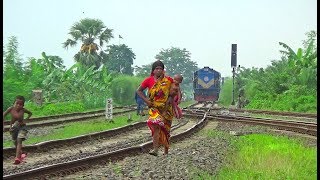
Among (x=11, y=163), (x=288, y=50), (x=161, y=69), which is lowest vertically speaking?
(x=11, y=163)

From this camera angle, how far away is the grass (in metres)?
7.16

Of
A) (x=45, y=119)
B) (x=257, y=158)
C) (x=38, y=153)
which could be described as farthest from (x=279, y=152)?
(x=45, y=119)

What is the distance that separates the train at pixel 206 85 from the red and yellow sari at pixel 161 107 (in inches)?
1287

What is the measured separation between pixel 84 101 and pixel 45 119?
1225 cm

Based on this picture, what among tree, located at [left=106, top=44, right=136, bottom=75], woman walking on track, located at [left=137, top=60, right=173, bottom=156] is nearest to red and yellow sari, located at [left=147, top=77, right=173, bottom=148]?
woman walking on track, located at [left=137, top=60, right=173, bottom=156]

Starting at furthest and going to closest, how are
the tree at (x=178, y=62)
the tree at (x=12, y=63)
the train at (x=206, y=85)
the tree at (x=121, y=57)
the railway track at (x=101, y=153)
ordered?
1. the tree at (x=178, y=62)
2. the tree at (x=121, y=57)
3. the train at (x=206, y=85)
4. the tree at (x=12, y=63)
5. the railway track at (x=101, y=153)

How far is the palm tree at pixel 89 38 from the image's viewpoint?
168ft

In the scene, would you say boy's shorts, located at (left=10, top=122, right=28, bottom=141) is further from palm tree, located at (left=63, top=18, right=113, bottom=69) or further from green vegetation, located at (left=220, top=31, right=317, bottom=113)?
palm tree, located at (left=63, top=18, right=113, bottom=69)

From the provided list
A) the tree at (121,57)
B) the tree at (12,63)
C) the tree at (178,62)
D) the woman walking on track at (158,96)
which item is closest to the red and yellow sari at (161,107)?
the woman walking on track at (158,96)

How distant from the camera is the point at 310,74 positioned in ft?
103

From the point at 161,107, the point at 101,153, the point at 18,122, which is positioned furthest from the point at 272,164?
the point at 18,122

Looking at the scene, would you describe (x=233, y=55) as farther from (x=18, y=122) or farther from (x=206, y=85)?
(x=18, y=122)

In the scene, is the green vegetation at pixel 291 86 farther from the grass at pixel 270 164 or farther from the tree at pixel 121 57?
the tree at pixel 121 57

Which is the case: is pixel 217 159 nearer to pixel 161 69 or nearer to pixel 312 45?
pixel 161 69
